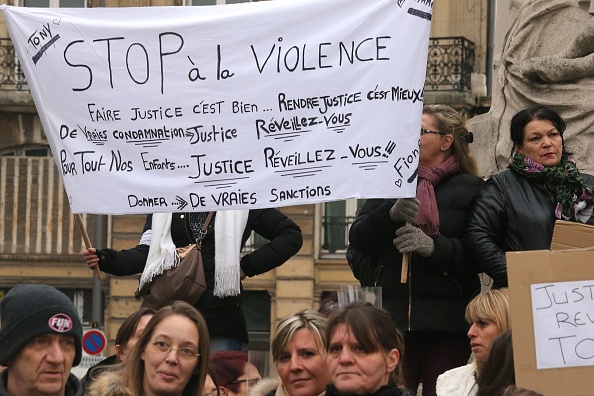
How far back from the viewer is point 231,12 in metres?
7.43

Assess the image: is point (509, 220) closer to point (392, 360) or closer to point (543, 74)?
point (543, 74)

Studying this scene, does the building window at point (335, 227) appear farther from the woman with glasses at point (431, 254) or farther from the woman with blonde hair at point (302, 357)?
the woman with blonde hair at point (302, 357)

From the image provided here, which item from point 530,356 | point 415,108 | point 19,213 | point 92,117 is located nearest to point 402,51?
point 415,108

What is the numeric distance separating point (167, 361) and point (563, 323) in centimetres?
133

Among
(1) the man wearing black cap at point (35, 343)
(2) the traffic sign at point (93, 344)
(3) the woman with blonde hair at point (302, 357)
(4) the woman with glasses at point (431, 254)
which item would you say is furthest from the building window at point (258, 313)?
(1) the man wearing black cap at point (35, 343)

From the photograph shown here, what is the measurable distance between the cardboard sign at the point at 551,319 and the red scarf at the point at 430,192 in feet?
5.58

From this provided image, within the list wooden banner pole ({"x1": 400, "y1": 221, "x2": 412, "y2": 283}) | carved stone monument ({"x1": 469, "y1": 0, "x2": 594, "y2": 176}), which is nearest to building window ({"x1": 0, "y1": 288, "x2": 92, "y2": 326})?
carved stone monument ({"x1": 469, "y1": 0, "x2": 594, "y2": 176})

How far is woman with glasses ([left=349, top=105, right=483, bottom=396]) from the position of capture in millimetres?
7473

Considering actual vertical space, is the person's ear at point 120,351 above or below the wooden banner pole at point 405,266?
below

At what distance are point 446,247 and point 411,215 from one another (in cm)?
25

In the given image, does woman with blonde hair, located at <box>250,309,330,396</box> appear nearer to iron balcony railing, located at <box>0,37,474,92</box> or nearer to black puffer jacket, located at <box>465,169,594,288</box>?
black puffer jacket, located at <box>465,169,594,288</box>

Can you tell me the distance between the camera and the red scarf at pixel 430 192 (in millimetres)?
7523

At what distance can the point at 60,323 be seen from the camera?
5.47 m

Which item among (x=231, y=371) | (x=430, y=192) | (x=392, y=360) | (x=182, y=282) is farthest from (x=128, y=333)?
(x=392, y=360)
